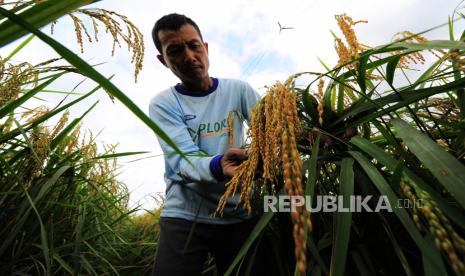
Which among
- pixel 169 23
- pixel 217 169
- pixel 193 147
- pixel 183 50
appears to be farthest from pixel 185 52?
pixel 217 169

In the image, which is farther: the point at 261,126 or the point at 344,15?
the point at 344,15

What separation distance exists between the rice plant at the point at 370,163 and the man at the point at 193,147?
0.34m

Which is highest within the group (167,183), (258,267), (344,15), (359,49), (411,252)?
(344,15)

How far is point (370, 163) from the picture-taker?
36.4 inches

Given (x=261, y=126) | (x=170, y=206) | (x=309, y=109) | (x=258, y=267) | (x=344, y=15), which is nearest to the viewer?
(x=261, y=126)

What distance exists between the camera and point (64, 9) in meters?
0.54

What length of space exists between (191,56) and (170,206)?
827 millimetres

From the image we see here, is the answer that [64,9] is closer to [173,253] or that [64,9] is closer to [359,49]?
[359,49]

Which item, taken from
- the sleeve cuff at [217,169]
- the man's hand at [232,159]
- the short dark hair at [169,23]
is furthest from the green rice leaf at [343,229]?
the short dark hair at [169,23]

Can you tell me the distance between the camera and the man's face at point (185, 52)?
6.20 ft

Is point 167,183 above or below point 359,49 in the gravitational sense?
below

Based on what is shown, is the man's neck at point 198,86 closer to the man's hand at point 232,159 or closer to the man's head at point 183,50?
the man's head at point 183,50

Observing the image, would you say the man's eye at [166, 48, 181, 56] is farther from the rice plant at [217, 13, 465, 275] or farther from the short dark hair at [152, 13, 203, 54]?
the rice plant at [217, 13, 465, 275]

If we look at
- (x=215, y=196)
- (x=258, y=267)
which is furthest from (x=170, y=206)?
(x=258, y=267)
